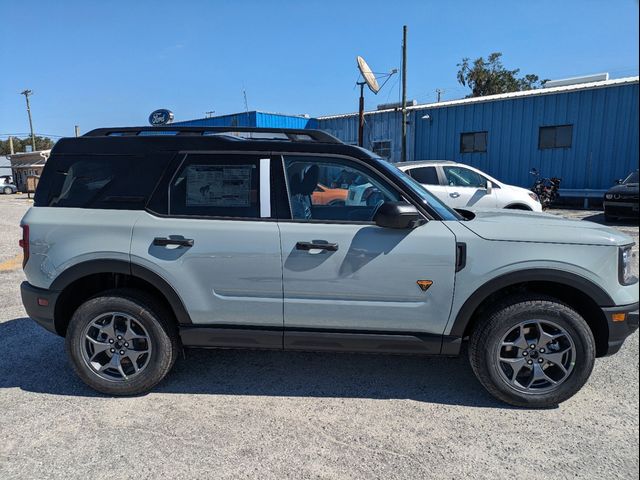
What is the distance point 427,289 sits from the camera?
3.12m

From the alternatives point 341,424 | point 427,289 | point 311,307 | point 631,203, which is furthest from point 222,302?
point 631,203

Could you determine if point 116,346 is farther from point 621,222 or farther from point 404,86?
point 404,86

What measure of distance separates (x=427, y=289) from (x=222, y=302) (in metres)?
1.46

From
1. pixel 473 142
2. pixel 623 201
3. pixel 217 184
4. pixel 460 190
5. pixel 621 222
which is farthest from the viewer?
pixel 473 142

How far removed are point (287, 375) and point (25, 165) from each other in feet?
171

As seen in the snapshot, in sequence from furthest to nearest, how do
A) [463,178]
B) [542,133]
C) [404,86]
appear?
[404,86] < [542,133] < [463,178]

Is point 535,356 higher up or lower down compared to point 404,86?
lower down

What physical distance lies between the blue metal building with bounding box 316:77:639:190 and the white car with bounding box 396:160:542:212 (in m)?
7.92

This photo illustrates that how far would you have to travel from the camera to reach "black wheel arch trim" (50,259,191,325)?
10.7 ft

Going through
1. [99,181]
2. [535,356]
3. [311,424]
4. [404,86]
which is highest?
[404,86]

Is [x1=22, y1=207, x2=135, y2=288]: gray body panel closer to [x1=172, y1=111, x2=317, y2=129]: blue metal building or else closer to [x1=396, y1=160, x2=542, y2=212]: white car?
[x1=396, y1=160, x2=542, y2=212]: white car

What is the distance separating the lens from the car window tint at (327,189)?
3318 mm

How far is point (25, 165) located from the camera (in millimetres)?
45875

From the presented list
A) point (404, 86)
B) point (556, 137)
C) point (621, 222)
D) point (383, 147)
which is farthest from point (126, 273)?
point (383, 147)
